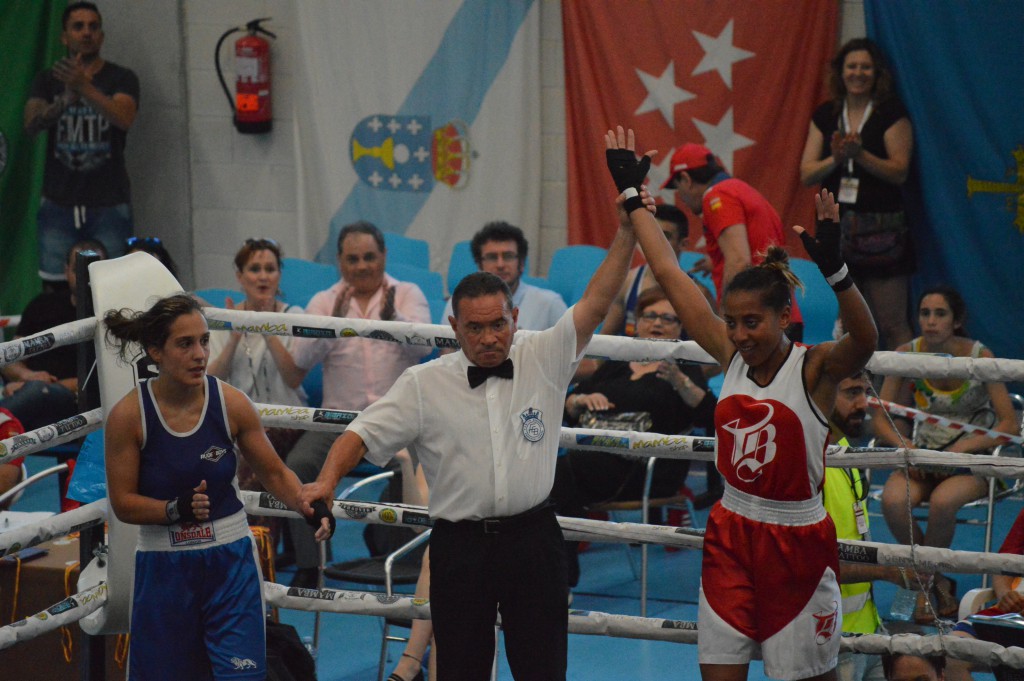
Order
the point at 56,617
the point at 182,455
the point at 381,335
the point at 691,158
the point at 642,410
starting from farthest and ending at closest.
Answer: the point at 642,410
the point at 691,158
the point at 381,335
the point at 56,617
the point at 182,455

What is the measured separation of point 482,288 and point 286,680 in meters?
1.33

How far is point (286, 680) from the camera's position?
11.4ft

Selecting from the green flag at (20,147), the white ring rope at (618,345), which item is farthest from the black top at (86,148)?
the white ring rope at (618,345)

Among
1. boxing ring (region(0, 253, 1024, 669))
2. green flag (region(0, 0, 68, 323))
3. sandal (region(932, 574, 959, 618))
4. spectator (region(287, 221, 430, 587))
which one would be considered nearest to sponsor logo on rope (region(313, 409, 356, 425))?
boxing ring (region(0, 253, 1024, 669))

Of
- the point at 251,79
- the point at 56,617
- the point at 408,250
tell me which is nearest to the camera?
the point at 56,617

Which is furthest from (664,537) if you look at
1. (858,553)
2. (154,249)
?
(154,249)

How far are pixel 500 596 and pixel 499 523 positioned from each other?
0.16 meters

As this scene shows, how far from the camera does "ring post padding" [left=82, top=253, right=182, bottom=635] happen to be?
10.5 ft

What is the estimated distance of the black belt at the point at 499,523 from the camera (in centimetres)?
284

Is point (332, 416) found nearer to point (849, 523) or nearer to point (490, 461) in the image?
point (490, 461)

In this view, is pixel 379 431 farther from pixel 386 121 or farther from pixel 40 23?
pixel 40 23

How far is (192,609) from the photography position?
2.98 meters

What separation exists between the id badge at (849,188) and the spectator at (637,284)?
0.92 metres

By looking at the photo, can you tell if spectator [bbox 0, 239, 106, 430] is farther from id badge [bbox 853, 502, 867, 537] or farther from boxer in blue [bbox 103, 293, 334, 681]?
id badge [bbox 853, 502, 867, 537]
